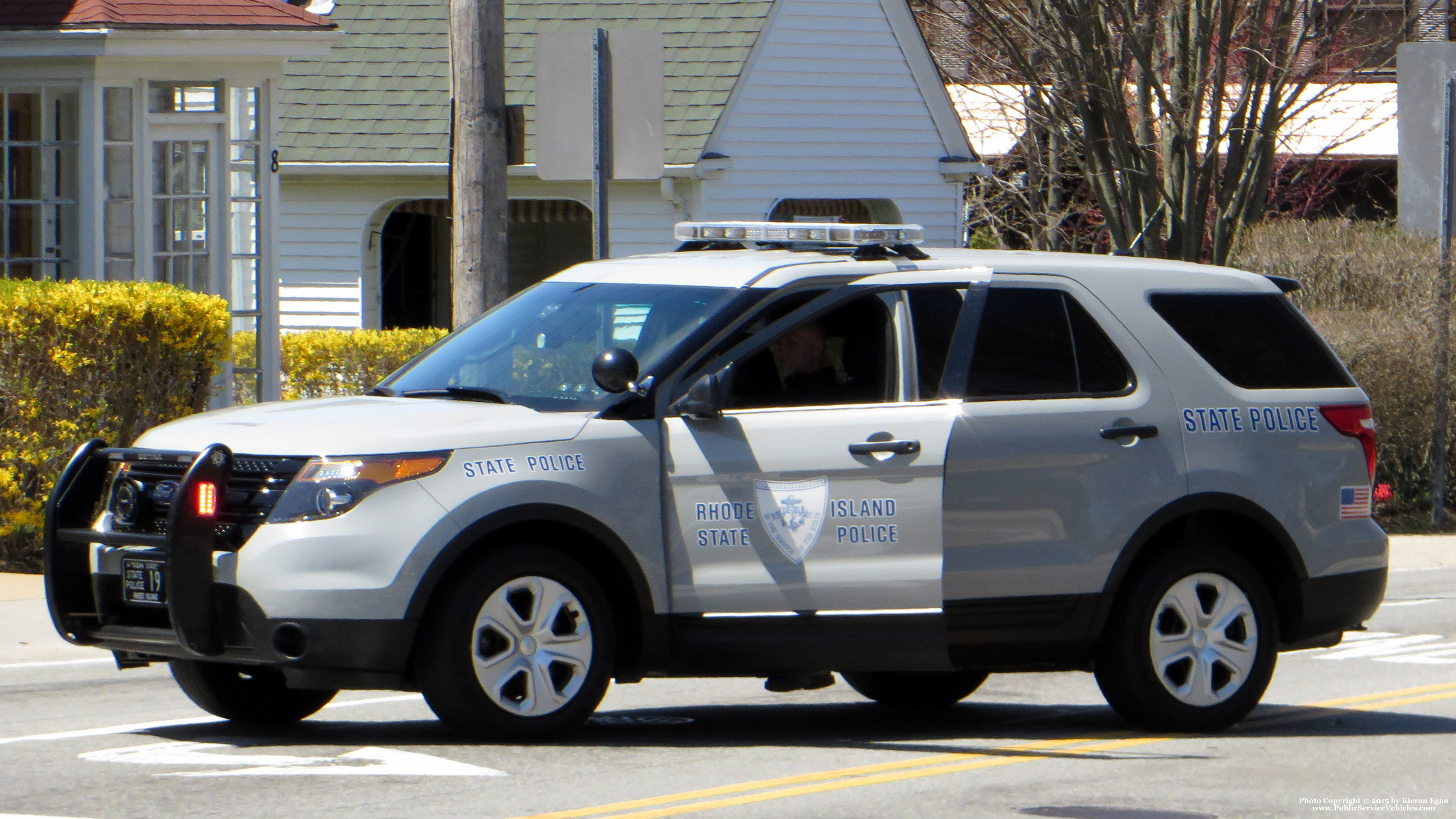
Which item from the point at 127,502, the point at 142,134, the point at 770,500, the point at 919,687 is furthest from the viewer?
Answer: the point at 142,134

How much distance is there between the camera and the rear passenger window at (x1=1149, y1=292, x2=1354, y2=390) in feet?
28.1

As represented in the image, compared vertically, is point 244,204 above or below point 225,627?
above

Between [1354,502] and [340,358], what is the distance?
10.5 meters

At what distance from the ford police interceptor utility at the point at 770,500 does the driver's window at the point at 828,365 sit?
0.01 m

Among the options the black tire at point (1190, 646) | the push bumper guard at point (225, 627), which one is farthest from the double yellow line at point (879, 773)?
the push bumper guard at point (225, 627)

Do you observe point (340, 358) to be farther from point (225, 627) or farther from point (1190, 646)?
point (1190, 646)

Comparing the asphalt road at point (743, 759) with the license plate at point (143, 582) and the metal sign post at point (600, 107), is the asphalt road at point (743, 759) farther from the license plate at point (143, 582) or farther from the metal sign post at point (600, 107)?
the metal sign post at point (600, 107)

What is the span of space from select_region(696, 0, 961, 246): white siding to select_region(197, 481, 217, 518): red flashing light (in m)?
16.0

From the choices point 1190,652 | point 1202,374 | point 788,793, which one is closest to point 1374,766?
point 1190,652

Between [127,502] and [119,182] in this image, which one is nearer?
[127,502]

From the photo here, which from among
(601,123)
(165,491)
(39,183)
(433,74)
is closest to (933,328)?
(165,491)

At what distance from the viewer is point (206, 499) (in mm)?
7230

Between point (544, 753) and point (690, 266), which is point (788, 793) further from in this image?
point (690, 266)

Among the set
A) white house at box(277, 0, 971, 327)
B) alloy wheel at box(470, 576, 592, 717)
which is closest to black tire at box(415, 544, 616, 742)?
alloy wheel at box(470, 576, 592, 717)
